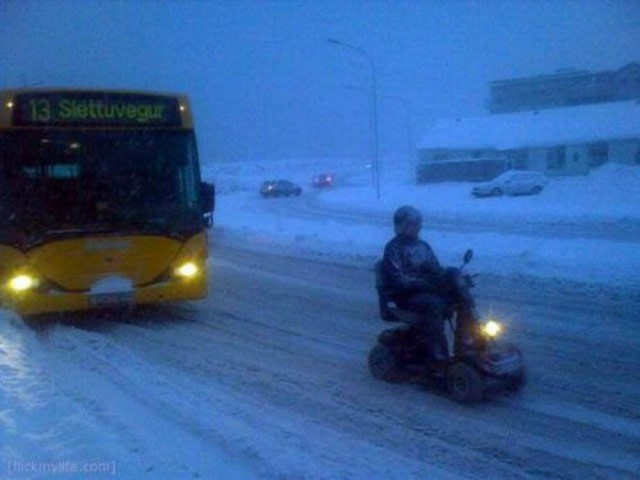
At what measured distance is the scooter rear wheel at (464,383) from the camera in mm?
5941

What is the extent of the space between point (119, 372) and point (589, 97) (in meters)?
84.6

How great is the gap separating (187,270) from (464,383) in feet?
17.1

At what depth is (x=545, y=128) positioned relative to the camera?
196 ft

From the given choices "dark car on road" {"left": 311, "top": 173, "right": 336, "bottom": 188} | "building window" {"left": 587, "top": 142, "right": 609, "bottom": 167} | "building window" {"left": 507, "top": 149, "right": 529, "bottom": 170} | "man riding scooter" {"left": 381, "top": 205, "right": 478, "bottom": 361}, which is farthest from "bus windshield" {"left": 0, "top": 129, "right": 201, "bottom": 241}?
"dark car on road" {"left": 311, "top": 173, "right": 336, "bottom": 188}

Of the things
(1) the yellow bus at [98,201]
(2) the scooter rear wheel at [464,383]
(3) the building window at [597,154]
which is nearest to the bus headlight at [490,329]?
(2) the scooter rear wheel at [464,383]

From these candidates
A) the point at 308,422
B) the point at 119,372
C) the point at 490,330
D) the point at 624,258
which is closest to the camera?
the point at 308,422

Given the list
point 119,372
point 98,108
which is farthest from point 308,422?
point 98,108

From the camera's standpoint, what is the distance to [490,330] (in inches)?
244

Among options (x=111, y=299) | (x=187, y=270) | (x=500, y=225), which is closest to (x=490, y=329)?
(x=187, y=270)

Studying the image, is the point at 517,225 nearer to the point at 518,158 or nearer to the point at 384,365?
the point at 384,365

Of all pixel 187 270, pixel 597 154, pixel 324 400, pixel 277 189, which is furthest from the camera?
pixel 277 189

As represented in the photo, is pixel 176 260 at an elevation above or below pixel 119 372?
above

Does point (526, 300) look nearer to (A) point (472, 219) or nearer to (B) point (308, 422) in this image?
(B) point (308, 422)

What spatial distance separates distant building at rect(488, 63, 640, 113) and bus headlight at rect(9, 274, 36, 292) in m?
77.9
